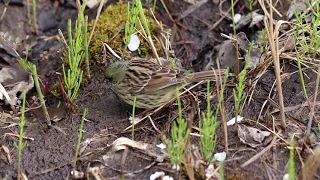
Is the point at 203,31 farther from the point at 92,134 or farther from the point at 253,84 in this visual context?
the point at 92,134

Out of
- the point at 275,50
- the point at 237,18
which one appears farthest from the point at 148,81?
the point at 237,18

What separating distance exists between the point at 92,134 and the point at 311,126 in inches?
75.0

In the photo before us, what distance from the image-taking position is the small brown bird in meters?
5.08

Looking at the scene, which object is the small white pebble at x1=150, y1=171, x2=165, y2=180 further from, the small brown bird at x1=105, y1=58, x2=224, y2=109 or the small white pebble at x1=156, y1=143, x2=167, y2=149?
the small brown bird at x1=105, y1=58, x2=224, y2=109

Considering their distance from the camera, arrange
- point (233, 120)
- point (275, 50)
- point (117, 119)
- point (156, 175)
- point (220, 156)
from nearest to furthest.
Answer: point (156, 175), point (220, 156), point (275, 50), point (233, 120), point (117, 119)

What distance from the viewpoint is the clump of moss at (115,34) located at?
564 centimetres

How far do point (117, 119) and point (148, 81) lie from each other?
459 mm

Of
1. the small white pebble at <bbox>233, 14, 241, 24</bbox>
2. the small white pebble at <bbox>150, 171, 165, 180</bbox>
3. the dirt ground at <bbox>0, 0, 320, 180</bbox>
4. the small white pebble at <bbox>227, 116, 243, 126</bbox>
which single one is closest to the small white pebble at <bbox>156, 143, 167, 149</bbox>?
the dirt ground at <bbox>0, 0, 320, 180</bbox>

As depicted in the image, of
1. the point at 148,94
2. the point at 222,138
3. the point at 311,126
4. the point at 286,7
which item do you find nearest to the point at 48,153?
the point at 148,94

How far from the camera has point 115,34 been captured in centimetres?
575

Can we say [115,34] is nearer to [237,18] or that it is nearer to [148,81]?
[148,81]

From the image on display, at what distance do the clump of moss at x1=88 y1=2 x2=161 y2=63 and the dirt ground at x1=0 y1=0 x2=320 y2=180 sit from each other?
258 millimetres

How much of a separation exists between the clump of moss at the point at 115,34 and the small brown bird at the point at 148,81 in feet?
1.39

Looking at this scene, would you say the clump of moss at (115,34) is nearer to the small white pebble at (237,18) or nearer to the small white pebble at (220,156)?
the small white pebble at (237,18)
